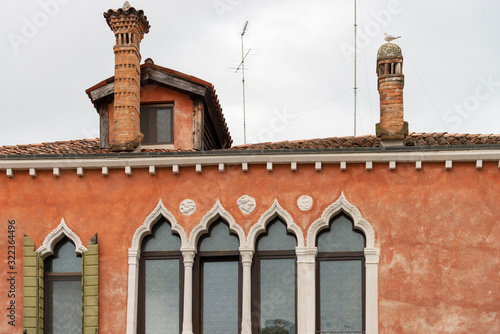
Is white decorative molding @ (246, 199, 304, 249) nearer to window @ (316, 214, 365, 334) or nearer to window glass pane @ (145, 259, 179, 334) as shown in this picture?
window @ (316, 214, 365, 334)

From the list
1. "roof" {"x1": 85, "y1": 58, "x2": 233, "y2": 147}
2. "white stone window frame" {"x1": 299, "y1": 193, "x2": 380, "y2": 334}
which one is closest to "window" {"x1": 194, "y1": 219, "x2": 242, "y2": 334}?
"white stone window frame" {"x1": 299, "y1": 193, "x2": 380, "y2": 334}

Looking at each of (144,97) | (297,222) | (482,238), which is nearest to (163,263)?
(297,222)

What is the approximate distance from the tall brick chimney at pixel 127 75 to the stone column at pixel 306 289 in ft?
10.7

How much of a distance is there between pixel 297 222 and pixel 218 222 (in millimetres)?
1194

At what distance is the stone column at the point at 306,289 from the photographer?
1467 cm

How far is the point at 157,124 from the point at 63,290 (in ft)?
10.9

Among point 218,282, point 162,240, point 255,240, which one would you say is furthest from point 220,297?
point 162,240

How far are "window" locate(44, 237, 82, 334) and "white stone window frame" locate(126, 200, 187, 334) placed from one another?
0.80 m

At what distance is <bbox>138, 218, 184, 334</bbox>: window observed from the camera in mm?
15055

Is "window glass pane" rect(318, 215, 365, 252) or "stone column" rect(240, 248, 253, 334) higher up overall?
"window glass pane" rect(318, 215, 365, 252)

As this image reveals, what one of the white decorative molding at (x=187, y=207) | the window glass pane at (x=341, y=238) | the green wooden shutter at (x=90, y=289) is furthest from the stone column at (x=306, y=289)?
the green wooden shutter at (x=90, y=289)

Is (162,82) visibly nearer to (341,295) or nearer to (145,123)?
(145,123)

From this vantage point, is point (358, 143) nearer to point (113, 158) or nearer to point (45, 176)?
point (113, 158)

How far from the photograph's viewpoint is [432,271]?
14734mm
